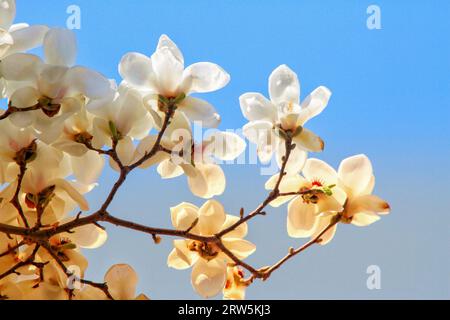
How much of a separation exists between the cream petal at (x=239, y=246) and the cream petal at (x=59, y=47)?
0.23 m

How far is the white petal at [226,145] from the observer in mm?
673

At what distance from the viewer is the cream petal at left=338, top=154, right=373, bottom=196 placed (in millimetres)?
695

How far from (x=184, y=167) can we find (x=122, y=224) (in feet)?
0.28

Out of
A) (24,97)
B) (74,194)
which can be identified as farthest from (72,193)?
(24,97)

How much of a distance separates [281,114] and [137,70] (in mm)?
139

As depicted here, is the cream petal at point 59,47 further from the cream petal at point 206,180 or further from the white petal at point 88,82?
the cream petal at point 206,180

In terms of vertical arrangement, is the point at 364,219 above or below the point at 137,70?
below

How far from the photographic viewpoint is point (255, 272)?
0.66 metres

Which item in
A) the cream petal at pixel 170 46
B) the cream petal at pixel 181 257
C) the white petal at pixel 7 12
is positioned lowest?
the cream petal at pixel 181 257

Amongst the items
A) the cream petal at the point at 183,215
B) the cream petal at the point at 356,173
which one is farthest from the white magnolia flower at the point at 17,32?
the cream petal at the point at 356,173

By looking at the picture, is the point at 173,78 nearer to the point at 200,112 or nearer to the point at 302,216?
the point at 200,112

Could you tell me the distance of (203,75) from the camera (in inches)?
25.8

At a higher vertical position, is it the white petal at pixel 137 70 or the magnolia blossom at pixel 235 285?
the white petal at pixel 137 70
